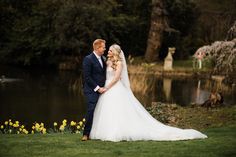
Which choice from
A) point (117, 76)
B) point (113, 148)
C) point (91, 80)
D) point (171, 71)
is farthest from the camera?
point (171, 71)

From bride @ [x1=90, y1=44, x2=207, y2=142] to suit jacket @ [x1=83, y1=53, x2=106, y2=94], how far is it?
0.67 feet

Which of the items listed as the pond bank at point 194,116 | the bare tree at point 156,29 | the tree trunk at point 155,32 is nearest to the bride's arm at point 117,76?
the pond bank at point 194,116

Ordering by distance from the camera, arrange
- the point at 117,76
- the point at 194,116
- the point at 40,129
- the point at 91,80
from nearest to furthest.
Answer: the point at 91,80
the point at 117,76
the point at 40,129
the point at 194,116

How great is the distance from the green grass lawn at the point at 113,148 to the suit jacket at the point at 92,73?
0.87m

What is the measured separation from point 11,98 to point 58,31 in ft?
47.7

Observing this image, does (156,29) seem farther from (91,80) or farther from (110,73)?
(91,80)

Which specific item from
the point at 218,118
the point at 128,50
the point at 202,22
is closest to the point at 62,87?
the point at 218,118

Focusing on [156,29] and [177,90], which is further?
[156,29]

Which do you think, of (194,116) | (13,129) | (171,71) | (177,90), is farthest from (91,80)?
(171,71)

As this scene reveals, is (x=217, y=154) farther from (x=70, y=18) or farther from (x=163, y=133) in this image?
(x=70, y=18)

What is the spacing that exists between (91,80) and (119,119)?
783mm

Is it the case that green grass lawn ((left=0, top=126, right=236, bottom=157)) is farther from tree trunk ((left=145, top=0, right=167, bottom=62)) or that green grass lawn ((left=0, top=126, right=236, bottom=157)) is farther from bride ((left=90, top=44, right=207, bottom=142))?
tree trunk ((left=145, top=0, right=167, bottom=62))

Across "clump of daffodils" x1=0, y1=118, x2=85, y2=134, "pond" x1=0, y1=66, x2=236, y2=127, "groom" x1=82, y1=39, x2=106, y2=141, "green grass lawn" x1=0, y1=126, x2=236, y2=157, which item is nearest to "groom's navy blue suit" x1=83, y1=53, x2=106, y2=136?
"groom" x1=82, y1=39, x2=106, y2=141

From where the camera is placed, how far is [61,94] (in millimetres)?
21531
